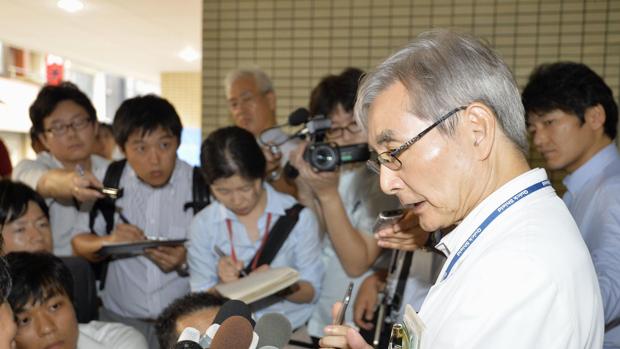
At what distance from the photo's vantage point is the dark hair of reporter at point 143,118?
227 centimetres

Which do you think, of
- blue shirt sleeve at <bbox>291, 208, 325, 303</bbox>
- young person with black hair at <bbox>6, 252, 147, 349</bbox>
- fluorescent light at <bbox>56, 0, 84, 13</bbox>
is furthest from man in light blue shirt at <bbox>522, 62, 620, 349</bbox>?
fluorescent light at <bbox>56, 0, 84, 13</bbox>

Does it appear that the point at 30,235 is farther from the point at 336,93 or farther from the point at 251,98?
the point at 251,98

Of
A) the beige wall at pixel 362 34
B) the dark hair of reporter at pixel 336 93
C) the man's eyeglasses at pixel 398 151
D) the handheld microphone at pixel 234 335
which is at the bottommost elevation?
the handheld microphone at pixel 234 335

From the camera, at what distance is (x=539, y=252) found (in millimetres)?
750

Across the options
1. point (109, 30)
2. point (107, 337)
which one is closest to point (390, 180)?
point (107, 337)

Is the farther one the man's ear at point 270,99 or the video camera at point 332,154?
the man's ear at point 270,99

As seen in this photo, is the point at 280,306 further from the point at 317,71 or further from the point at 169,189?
the point at 317,71

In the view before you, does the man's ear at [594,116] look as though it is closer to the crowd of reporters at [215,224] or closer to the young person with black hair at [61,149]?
the crowd of reporters at [215,224]

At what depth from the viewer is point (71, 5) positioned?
5559 mm

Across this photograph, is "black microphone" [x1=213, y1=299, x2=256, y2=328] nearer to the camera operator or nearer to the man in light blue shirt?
the camera operator

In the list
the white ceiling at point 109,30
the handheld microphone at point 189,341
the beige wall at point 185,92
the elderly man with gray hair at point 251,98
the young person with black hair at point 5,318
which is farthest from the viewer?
→ the beige wall at point 185,92

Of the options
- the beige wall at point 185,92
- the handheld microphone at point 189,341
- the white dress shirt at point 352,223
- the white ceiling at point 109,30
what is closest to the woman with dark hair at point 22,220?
the white dress shirt at point 352,223

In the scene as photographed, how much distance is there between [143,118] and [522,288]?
6.16ft

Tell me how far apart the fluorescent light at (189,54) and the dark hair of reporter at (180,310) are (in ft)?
22.6
